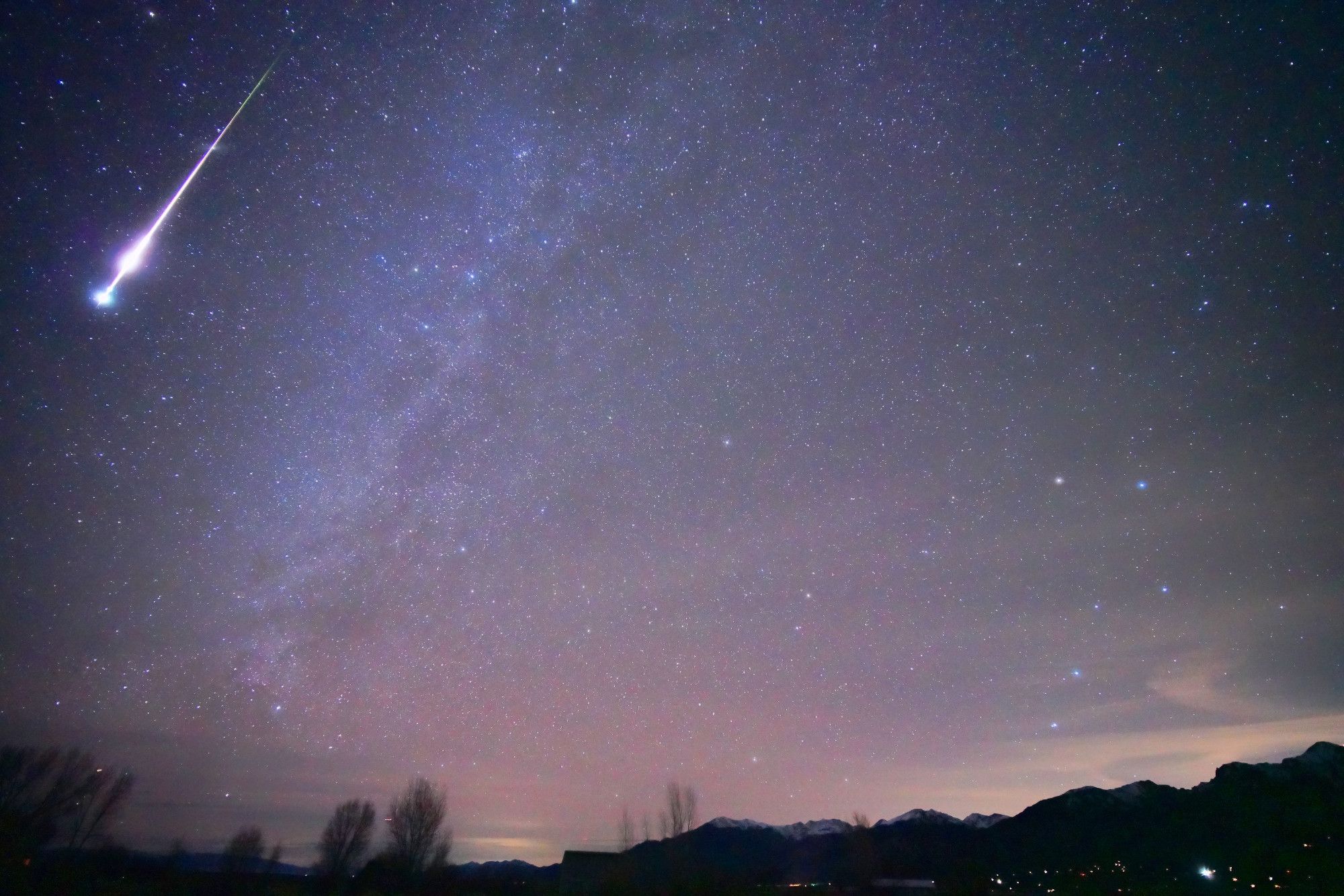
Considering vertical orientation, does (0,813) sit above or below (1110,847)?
above

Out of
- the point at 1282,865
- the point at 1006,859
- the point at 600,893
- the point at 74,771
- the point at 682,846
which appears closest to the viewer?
the point at 600,893

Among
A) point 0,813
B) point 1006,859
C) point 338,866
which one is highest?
point 0,813

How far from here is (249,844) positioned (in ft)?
199

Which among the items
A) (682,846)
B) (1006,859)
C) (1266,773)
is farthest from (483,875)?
(1266,773)

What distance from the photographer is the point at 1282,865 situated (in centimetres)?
7438

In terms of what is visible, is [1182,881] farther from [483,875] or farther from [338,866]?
[338,866]

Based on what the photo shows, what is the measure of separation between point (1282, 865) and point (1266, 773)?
330ft

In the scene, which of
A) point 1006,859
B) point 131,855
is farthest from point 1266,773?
point 131,855

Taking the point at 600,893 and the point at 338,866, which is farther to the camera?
the point at 338,866

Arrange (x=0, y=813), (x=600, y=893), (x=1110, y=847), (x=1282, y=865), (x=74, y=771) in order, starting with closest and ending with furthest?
(x=600, y=893) < (x=0, y=813) < (x=74, y=771) < (x=1282, y=865) < (x=1110, y=847)

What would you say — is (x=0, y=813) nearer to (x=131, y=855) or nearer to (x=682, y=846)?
(x=131, y=855)

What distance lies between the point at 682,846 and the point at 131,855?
174ft

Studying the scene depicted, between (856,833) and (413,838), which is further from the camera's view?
(856,833)

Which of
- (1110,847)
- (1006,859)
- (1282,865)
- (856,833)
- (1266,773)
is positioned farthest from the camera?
(1266,773)
